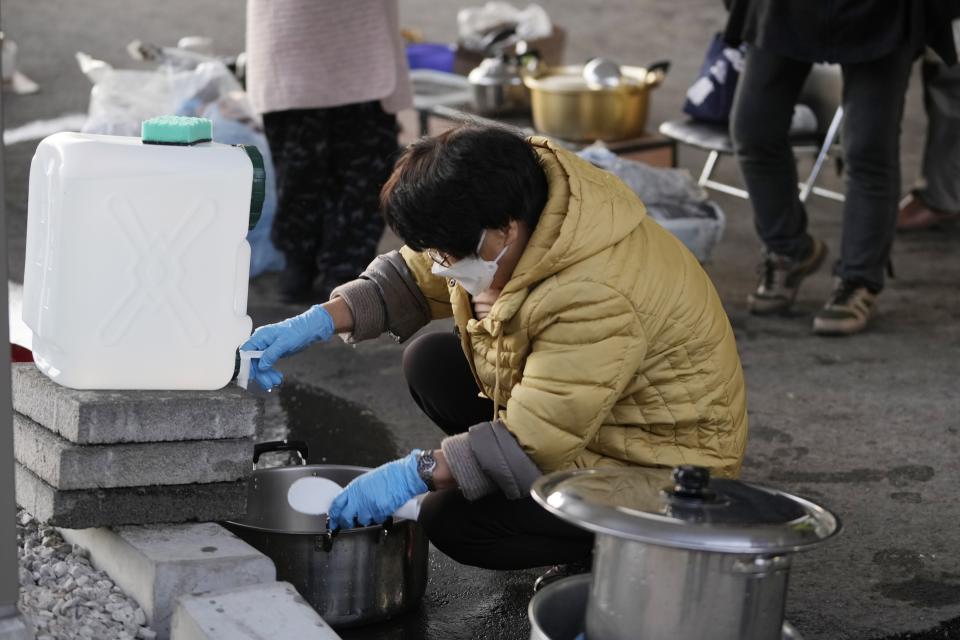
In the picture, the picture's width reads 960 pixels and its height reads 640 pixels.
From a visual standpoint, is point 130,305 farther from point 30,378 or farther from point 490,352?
point 490,352

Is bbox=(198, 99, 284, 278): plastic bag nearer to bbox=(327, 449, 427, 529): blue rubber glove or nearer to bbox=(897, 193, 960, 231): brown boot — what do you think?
bbox=(897, 193, 960, 231): brown boot

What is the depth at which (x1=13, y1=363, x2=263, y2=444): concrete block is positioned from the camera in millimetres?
2312

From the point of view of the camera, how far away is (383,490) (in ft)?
7.95

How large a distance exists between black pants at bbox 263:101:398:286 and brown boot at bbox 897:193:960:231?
96.4 inches

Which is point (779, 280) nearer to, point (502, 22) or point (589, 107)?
point (589, 107)

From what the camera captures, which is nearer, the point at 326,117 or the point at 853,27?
the point at 853,27

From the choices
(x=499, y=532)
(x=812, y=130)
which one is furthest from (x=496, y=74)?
(x=499, y=532)

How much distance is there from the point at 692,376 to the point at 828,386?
5.78 feet

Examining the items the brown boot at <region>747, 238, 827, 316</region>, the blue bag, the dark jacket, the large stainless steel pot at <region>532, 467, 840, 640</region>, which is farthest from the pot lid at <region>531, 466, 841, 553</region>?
the blue bag

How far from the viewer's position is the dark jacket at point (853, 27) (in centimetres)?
412

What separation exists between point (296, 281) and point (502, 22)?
3.26 m

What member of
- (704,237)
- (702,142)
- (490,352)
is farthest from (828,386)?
(490,352)

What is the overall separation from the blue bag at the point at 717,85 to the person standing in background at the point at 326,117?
1289 mm

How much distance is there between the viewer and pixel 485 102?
592 centimetres
